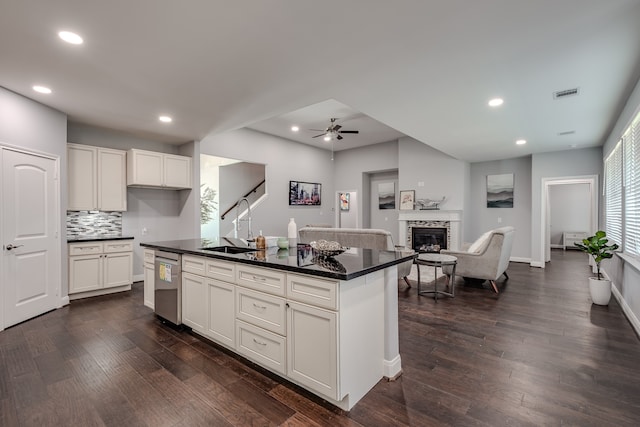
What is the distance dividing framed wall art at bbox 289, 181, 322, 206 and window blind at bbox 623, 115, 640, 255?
20.0 ft

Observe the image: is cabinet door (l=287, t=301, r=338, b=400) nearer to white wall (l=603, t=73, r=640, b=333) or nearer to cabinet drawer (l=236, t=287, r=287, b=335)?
cabinet drawer (l=236, t=287, r=287, b=335)

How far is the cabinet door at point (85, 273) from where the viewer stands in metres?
4.25

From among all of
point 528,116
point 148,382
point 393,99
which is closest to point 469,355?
point 148,382

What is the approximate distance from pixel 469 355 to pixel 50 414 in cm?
302

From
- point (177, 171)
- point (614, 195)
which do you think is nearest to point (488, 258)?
point (614, 195)

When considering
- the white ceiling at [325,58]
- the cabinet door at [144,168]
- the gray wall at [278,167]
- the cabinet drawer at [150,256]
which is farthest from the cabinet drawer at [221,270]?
the gray wall at [278,167]

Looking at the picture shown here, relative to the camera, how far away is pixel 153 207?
5543 millimetres

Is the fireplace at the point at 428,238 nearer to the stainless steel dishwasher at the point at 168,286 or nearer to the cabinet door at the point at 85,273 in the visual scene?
the stainless steel dishwasher at the point at 168,286

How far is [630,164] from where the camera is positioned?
11.6 feet

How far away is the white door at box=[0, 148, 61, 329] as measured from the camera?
10.9 ft

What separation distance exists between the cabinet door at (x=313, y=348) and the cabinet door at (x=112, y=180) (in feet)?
13.9

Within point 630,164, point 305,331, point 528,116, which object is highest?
point 528,116

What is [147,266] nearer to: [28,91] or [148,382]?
[148,382]

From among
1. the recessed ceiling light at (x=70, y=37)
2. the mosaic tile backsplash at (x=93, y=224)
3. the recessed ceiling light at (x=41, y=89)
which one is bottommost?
the mosaic tile backsplash at (x=93, y=224)
